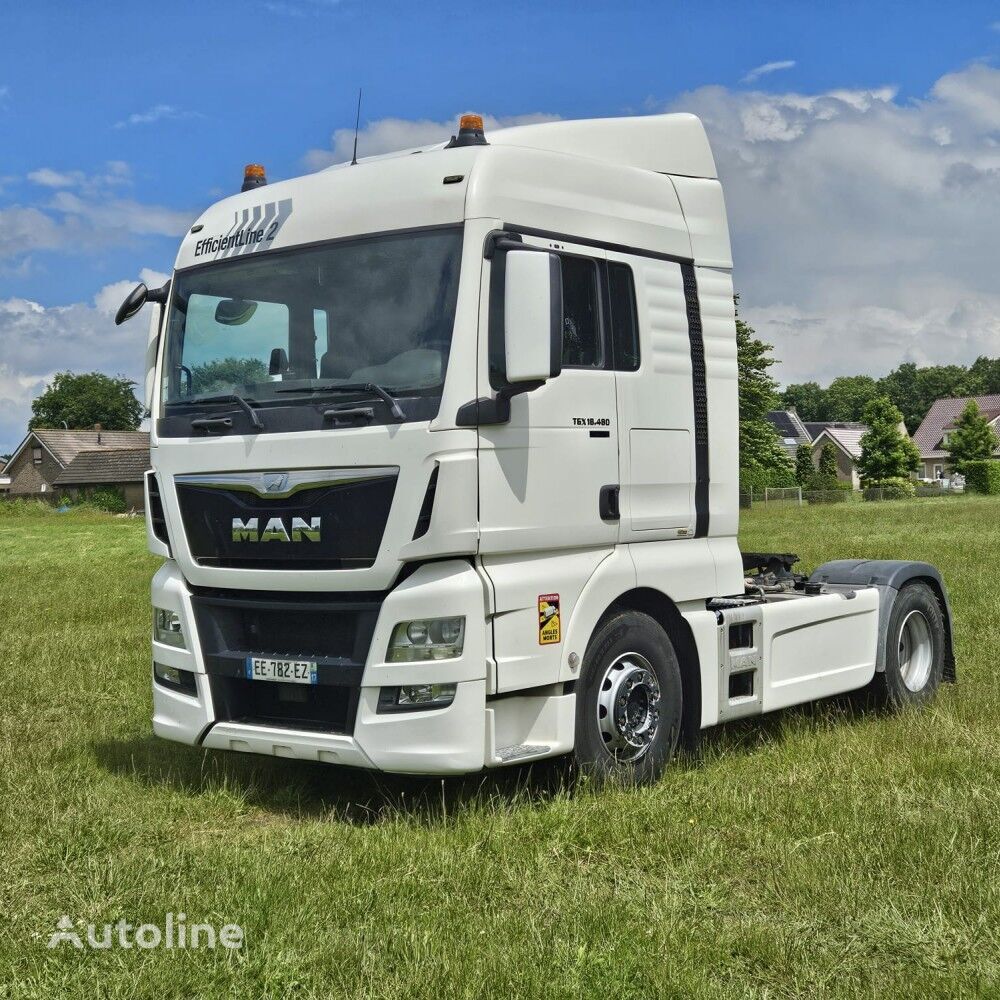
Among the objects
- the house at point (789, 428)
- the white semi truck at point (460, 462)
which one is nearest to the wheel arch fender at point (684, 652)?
the white semi truck at point (460, 462)

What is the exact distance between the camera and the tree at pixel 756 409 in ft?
218

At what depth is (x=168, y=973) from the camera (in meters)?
4.49

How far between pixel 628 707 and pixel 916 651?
11.6 ft

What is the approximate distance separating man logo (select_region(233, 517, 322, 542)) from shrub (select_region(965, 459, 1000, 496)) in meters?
73.4

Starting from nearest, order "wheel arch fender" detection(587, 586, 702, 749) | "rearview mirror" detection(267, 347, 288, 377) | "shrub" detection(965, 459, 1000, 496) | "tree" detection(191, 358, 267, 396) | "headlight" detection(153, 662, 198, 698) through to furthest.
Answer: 1. "rearview mirror" detection(267, 347, 288, 377)
2. "tree" detection(191, 358, 267, 396)
3. "headlight" detection(153, 662, 198, 698)
4. "wheel arch fender" detection(587, 586, 702, 749)
5. "shrub" detection(965, 459, 1000, 496)

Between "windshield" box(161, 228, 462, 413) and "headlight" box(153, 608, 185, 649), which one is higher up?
"windshield" box(161, 228, 462, 413)

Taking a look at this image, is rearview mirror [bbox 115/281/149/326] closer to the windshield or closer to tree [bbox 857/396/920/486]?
the windshield

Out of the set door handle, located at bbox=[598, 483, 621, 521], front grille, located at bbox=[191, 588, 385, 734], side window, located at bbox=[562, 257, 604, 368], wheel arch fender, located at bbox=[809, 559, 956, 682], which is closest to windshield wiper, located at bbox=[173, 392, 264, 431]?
front grille, located at bbox=[191, 588, 385, 734]

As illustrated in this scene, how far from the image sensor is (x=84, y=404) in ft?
438

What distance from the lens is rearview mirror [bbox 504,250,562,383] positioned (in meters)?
6.12

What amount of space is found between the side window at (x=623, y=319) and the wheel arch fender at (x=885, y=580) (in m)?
2.83

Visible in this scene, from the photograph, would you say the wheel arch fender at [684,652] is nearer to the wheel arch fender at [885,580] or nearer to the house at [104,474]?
the wheel arch fender at [885,580]

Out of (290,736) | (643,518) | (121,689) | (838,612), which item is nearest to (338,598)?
(290,736)

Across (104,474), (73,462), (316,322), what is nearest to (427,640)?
(316,322)
